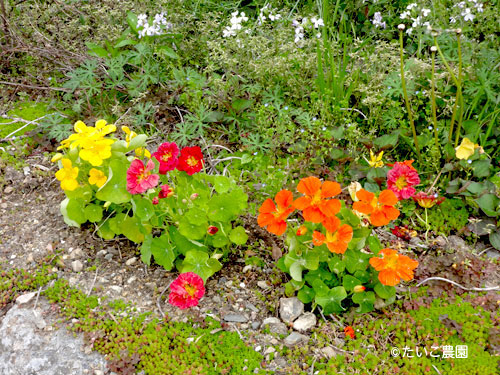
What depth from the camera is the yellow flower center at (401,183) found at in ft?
7.78

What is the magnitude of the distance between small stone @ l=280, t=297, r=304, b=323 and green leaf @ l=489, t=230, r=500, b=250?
3.92ft

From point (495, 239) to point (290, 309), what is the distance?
4.21 ft

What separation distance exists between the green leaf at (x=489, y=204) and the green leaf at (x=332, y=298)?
112 centimetres

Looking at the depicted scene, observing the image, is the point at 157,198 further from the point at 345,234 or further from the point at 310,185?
the point at 345,234

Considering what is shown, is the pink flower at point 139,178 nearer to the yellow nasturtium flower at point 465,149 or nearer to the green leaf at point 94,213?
the green leaf at point 94,213

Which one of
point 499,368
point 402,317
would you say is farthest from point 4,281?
point 499,368

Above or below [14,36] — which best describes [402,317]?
below

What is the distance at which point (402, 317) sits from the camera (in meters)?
2.36

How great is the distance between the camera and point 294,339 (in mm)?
2254

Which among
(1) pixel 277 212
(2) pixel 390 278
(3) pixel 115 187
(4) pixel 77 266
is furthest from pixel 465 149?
(4) pixel 77 266

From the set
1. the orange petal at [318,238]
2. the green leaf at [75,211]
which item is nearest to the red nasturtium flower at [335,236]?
the orange petal at [318,238]

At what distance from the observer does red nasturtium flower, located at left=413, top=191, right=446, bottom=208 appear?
2.85 metres

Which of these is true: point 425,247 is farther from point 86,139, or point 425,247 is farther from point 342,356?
point 86,139

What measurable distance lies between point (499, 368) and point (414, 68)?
2.02 m
